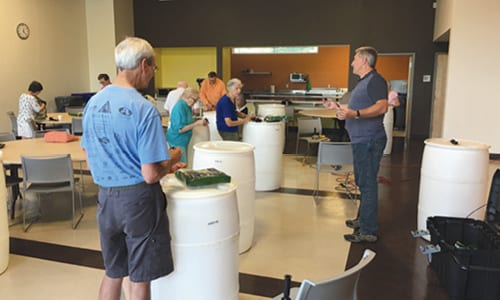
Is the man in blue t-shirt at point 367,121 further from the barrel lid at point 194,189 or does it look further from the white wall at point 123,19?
the white wall at point 123,19

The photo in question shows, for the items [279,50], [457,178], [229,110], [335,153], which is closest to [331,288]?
[457,178]

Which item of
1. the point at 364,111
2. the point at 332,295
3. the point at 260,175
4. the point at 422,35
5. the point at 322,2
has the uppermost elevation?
the point at 322,2

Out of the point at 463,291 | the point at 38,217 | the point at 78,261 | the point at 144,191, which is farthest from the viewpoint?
the point at 38,217

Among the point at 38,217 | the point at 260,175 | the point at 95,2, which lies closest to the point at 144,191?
the point at 38,217

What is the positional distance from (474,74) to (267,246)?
19.6 ft

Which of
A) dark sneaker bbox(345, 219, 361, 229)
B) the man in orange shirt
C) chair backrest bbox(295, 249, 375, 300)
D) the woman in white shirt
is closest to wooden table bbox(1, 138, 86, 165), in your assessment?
the woman in white shirt

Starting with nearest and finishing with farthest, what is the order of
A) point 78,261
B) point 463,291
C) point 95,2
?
point 463,291 → point 78,261 → point 95,2

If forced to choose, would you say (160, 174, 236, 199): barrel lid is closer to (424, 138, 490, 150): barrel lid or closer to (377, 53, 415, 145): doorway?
(424, 138, 490, 150): barrel lid

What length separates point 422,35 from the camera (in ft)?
33.4

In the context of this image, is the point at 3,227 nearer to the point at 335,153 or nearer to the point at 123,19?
the point at 335,153

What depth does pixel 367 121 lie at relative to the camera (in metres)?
3.53

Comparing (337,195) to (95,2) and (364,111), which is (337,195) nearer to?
(364,111)

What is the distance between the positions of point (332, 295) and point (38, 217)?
13.1 feet

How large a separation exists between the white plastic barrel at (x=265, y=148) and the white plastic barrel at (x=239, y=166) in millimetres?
1712
